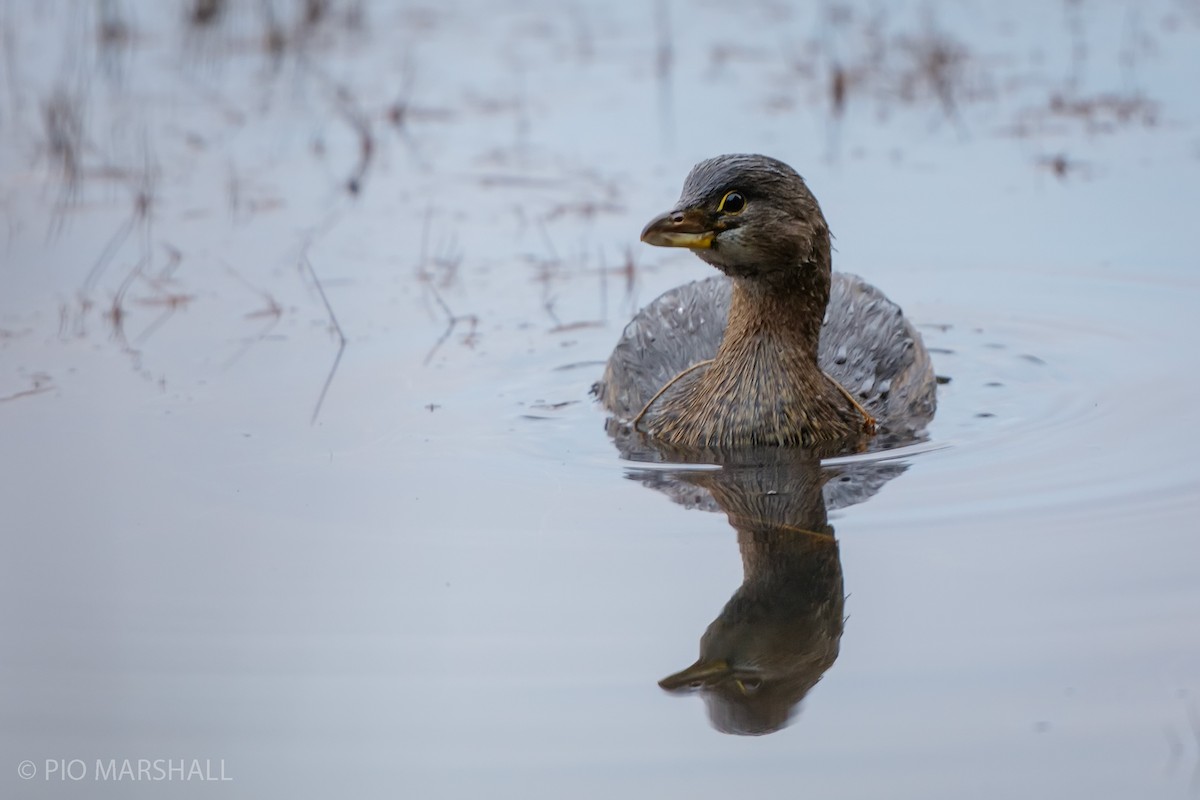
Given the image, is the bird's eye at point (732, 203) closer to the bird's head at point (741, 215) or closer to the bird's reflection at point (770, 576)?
the bird's head at point (741, 215)

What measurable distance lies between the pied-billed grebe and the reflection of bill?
24cm

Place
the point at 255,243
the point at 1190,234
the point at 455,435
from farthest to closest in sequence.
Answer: the point at 255,243 < the point at 1190,234 < the point at 455,435

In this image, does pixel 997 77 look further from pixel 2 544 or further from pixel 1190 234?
pixel 2 544

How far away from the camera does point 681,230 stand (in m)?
6.09

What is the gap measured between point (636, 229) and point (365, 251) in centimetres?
139

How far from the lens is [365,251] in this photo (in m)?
9.02

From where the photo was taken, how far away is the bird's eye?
6.16 m

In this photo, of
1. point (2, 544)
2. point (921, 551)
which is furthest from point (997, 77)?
point (2, 544)

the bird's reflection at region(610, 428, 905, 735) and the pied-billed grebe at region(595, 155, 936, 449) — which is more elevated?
A: the pied-billed grebe at region(595, 155, 936, 449)

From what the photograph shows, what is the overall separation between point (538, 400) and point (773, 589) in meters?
2.25

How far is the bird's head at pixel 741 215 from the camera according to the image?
611 cm

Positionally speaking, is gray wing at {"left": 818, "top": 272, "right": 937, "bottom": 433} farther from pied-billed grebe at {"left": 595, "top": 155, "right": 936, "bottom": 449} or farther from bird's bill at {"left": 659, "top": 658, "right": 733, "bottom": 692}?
bird's bill at {"left": 659, "top": 658, "right": 733, "bottom": 692}

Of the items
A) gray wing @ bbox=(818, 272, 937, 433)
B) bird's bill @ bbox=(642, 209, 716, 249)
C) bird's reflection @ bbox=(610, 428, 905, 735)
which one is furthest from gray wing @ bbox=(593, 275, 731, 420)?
bird's bill @ bbox=(642, 209, 716, 249)

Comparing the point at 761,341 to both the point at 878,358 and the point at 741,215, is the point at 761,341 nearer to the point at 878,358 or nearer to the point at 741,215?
the point at 741,215
